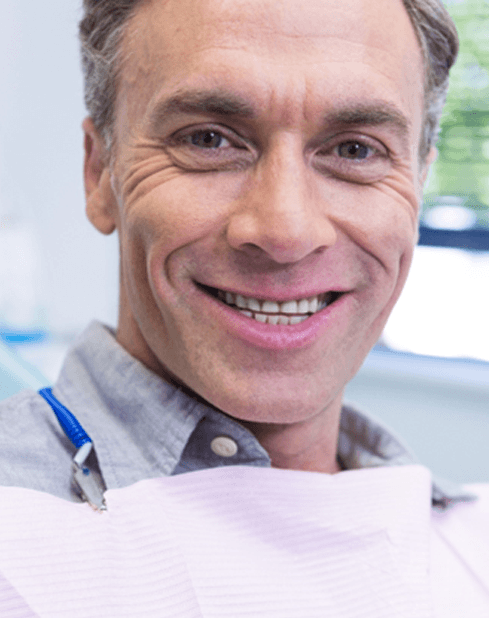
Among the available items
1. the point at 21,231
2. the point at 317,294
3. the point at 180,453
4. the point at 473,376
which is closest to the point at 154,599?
the point at 180,453

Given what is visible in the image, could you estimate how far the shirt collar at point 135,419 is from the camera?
3.11 ft

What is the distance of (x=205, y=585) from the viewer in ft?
2.69

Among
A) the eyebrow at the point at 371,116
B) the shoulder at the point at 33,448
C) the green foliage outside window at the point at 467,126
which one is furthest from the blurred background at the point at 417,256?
the eyebrow at the point at 371,116

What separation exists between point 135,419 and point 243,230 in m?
0.32

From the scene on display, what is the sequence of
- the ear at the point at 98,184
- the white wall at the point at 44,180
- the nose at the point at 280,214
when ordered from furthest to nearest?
the white wall at the point at 44,180 < the ear at the point at 98,184 < the nose at the point at 280,214

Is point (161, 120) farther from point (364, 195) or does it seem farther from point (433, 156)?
point (433, 156)

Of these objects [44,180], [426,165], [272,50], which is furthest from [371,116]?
[44,180]

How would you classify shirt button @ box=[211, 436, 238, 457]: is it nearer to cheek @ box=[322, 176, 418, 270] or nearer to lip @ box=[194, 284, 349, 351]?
lip @ box=[194, 284, 349, 351]

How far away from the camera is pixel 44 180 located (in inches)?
112

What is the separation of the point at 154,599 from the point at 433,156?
0.88 meters

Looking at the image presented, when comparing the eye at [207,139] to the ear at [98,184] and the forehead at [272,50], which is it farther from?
the ear at [98,184]

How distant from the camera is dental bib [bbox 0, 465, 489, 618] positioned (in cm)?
76

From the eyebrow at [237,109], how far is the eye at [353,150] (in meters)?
0.03

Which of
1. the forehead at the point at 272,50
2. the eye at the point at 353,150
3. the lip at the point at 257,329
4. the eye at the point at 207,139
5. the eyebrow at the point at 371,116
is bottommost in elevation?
the lip at the point at 257,329
